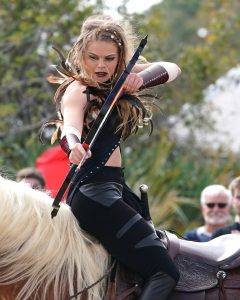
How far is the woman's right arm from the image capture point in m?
4.46

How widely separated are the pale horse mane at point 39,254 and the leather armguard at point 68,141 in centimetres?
43

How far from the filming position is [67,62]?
510cm

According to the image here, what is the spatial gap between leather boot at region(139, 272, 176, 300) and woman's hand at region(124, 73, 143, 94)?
1049mm

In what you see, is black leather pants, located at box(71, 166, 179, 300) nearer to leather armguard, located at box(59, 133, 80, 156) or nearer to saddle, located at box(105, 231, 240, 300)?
saddle, located at box(105, 231, 240, 300)

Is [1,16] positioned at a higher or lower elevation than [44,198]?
higher

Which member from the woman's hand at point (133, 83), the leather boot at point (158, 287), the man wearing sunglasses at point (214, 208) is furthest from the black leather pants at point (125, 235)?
the man wearing sunglasses at point (214, 208)

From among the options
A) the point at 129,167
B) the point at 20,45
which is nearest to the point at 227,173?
the point at 129,167

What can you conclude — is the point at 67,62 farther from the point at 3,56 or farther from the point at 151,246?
the point at 3,56

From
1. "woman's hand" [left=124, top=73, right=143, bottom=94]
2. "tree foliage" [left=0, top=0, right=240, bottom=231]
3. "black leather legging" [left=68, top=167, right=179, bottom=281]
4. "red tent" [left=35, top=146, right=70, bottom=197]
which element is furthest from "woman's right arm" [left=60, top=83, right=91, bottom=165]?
"tree foliage" [left=0, top=0, right=240, bottom=231]

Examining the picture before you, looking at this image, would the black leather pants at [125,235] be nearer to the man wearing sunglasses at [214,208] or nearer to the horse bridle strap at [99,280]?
the horse bridle strap at [99,280]

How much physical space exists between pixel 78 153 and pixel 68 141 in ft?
0.48

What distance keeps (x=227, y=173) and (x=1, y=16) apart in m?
4.67

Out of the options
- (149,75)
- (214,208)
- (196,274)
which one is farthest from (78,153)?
(214,208)

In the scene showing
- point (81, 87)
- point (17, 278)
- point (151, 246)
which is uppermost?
point (81, 87)
